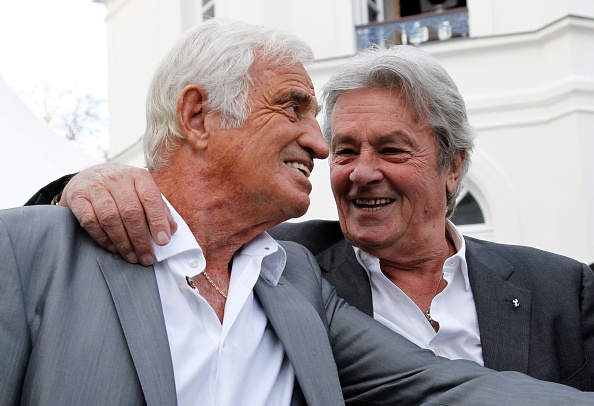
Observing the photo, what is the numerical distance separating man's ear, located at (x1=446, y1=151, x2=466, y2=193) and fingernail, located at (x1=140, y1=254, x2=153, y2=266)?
149cm

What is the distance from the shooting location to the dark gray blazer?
9.02 feet

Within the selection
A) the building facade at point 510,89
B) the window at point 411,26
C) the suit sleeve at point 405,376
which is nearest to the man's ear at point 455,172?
the suit sleeve at point 405,376

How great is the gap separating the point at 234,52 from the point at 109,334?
0.93 metres

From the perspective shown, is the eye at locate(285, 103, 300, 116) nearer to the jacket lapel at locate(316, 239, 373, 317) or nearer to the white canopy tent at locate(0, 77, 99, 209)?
the jacket lapel at locate(316, 239, 373, 317)

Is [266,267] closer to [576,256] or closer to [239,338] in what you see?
[239,338]

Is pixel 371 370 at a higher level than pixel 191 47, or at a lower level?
lower

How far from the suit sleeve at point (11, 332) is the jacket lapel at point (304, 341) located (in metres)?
0.68

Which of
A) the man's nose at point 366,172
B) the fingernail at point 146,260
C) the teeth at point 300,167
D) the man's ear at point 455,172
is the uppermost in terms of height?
the teeth at point 300,167

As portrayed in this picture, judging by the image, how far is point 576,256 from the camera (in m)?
9.03

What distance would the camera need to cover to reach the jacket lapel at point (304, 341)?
7.09ft

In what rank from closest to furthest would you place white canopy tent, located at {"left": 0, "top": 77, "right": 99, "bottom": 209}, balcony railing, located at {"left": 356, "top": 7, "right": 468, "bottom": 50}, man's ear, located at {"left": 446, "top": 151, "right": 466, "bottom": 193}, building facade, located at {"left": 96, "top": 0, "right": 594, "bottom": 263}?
1. man's ear, located at {"left": 446, "top": 151, "right": 466, "bottom": 193}
2. white canopy tent, located at {"left": 0, "top": 77, "right": 99, "bottom": 209}
3. building facade, located at {"left": 96, "top": 0, "right": 594, "bottom": 263}
4. balcony railing, located at {"left": 356, "top": 7, "right": 468, "bottom": 50}

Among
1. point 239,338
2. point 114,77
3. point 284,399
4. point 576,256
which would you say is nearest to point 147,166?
point 239,338

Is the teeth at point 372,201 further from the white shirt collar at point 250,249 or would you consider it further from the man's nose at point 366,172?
the white shirt collar at point 250,249

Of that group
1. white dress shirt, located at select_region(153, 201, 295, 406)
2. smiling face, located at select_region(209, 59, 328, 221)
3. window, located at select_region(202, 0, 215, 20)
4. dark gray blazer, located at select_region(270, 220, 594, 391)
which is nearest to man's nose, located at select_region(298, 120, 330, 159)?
smiling face, located at select_region(209, 59, 328, 221)
